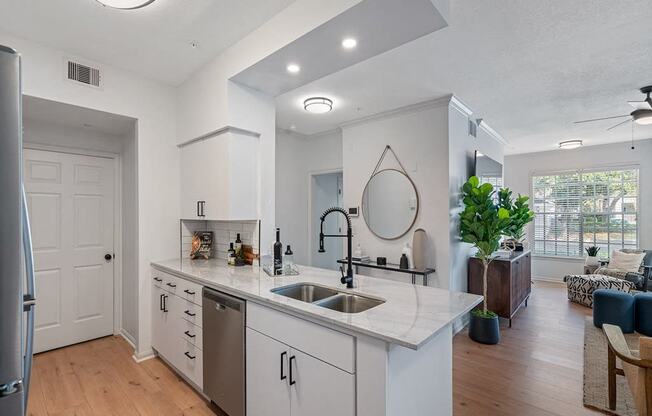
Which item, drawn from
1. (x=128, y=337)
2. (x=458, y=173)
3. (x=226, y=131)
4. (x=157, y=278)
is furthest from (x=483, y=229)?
(x=128, y=337)

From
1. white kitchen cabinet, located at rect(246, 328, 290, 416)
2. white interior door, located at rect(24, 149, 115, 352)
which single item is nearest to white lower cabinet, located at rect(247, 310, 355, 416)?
white kitchen cabinet, located at rect(246, 328, 290, 416)

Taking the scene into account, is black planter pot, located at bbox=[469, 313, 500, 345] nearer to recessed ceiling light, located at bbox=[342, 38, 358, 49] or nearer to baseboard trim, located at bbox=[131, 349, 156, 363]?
recessed ceiling light, located at bbox=[342, 38, 358, 49]

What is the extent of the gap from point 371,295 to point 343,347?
0.51 meters

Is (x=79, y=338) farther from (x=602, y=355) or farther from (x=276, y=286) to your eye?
(x=602, y=355)

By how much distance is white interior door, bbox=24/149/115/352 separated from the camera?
127 inches

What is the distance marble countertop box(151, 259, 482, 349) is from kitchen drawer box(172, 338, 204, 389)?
545 mm

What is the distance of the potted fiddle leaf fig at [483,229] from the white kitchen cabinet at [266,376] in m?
2.71

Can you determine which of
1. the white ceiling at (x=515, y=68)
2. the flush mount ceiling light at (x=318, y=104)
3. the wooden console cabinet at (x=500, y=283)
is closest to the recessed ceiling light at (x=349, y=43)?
the white ceiling at (x=515, y=68)

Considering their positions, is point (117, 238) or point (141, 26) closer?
point (141, 26)

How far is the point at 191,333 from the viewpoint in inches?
97.7

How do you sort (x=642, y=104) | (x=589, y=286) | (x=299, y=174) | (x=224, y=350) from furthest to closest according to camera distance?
(x=299, y=174) < (x=589, y=286) < (x=642, y=104) < (x=224, y=350)

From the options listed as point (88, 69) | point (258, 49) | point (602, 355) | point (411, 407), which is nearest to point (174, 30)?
point (258, 49)

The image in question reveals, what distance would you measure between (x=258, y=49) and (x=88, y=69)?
168 centimetres

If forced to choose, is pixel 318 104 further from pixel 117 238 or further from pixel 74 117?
pixel 117 238
